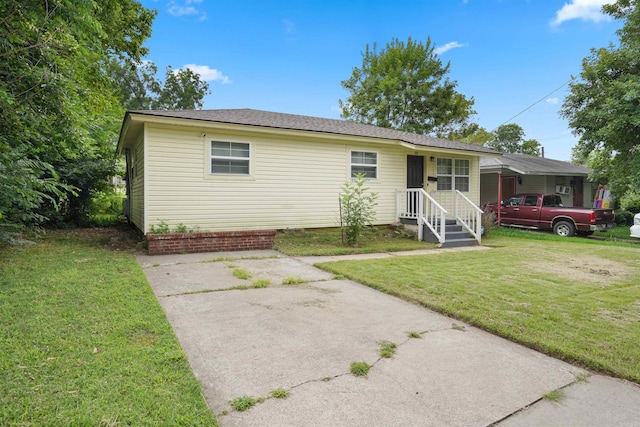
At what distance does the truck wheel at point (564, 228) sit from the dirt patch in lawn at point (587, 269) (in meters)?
5.90

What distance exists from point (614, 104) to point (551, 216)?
4.09 metres

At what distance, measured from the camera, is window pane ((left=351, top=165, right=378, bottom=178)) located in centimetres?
1039

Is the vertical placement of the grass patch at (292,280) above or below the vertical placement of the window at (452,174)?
below

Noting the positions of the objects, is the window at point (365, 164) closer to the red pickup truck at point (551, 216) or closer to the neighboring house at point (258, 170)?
the neighboring house at point (258, 170)

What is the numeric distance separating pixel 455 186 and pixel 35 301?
11670 millimetres

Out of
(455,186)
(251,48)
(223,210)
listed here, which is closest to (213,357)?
(223,210)

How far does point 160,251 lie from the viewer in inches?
277

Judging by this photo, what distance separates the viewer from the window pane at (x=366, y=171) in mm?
10394

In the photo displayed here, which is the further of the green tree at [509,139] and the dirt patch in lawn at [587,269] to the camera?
the green tree at [509,139]

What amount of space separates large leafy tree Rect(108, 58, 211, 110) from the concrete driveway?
3710cm

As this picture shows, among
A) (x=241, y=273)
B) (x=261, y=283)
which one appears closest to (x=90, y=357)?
(x=261, y=283)

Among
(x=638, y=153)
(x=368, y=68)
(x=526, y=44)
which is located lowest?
(x=638, y=153)

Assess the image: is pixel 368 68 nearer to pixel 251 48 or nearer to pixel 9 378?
pixel 251 48

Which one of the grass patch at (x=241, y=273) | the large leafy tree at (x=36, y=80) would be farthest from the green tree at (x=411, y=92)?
the large leafy tree at (x=36, y=80)
